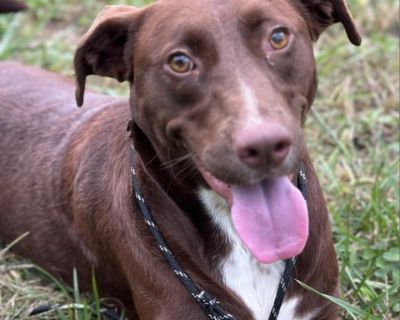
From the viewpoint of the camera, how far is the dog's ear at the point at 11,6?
15.3 ft

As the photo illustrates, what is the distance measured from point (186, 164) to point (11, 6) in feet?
6.98

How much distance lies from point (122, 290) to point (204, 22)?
139 centimetres

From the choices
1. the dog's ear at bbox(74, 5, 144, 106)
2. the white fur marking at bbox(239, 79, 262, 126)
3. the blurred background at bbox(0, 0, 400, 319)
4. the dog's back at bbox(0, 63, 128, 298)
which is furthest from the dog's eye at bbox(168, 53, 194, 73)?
the blurred background at bbox(0, 0, 400, 319)

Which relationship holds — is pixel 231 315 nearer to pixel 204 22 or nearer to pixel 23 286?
pixel 204 22

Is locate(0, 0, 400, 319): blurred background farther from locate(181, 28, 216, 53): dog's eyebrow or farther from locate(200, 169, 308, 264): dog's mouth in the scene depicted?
locate(181, 28, 216, 53): dog's eyebrow

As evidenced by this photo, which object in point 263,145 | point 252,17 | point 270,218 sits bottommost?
point 270,218

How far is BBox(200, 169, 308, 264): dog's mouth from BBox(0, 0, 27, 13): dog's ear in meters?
2.25

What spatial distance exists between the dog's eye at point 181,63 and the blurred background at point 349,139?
1.15m

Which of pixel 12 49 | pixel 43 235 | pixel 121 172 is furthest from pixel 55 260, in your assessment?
pixel 12 49

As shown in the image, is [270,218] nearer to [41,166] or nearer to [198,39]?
[198,39]

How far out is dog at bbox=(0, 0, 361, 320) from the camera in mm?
2713

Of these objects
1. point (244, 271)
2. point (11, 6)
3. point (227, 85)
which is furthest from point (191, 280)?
point (11, 6)

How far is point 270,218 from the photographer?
2.80 m

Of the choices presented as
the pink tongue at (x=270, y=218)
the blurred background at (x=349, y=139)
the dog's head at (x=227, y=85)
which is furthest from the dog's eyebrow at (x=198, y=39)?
the blurred background at (x=349, y=139)
